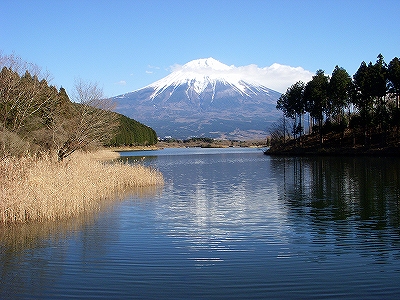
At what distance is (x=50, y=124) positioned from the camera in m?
31.9

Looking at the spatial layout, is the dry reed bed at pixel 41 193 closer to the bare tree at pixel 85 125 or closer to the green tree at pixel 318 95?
the bare tree at pixel 85 125

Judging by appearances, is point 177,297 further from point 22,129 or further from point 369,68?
point 369,68

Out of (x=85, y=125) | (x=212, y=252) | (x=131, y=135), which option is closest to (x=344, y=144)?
(x=85, y=125)

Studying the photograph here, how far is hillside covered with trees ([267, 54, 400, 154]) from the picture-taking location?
188ft

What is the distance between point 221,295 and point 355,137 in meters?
61.0

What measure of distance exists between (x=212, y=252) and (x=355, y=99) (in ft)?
179

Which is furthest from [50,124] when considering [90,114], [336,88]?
[336,88]

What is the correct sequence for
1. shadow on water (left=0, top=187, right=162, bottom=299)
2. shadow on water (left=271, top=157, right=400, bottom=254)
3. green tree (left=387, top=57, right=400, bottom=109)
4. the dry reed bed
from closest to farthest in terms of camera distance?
shadow on water (left=0, top=187, right=162, bottom=299) < shadow on water (left=271, top=157, right=400, bottom=254) < the dry reed bed < green tree (left=387, top=57, right=400, bottom=109)

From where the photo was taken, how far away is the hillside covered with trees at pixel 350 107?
5734 centimetres

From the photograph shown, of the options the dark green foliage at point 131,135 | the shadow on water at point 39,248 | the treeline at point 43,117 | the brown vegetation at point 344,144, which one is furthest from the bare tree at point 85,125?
the dark green foliage at point 131,135

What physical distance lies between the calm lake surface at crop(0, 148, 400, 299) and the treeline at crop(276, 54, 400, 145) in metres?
41.3

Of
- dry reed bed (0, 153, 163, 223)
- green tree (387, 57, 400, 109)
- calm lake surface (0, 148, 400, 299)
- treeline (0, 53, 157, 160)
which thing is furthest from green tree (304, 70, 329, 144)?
dry reed bed (0, 153, 163, 223)

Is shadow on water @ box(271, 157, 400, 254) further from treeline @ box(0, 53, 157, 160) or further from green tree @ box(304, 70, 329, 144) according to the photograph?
green tree @ box(304, 70, 329, 144)

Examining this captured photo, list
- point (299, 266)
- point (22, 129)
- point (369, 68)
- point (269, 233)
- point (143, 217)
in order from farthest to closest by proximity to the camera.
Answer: point (369, 68)
point (22, 129)
point (143, 217)
point (269, 233)
point (299, 266)
